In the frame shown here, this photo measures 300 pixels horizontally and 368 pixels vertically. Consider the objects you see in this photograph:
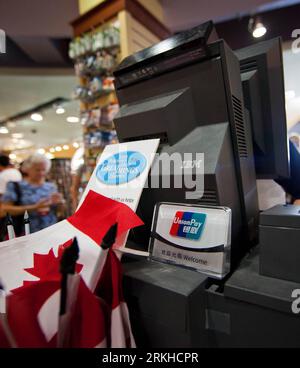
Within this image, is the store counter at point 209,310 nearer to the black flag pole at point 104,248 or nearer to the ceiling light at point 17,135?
the black flag pole at point 104,248

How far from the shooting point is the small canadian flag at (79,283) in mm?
380

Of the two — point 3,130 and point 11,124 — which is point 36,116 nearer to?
point 11,124

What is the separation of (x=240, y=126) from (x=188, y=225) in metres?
0.32

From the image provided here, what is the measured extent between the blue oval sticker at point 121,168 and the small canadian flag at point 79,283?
0.09 meters

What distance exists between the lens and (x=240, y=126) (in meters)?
0.69

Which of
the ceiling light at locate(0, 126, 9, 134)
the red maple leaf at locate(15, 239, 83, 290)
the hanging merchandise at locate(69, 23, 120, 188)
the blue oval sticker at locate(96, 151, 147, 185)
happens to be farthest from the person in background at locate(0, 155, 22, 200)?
the ceiling light at locate(0, 126, 9, 134)

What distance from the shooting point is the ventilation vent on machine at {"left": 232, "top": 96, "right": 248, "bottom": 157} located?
67 cm

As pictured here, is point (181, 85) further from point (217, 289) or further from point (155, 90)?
point (217, 289)

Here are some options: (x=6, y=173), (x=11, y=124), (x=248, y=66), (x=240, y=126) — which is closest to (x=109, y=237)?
(x=240, y=126)

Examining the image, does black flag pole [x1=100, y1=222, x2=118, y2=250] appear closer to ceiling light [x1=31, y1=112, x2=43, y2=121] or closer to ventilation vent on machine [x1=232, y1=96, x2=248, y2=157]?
ventilation vent on machine [x1=232, y1=96, x2=248, y2=157]

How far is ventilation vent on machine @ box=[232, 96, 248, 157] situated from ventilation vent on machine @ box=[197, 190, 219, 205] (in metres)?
0.17

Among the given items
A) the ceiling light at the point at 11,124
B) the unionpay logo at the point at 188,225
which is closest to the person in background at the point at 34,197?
the unionpay logo at the point at 188,225

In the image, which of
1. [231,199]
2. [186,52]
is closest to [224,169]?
[231,199]

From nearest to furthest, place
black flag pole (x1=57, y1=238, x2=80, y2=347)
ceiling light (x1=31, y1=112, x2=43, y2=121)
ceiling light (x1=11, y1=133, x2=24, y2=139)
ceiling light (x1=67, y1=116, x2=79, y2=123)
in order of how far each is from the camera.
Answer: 1. black flag pole (x1=57, y1=238, x2=80, y2=347)
2. ceiling light (x1=31, y1=112, x2=43, y2=121)
3. ceiling light (x1=67, y1=116, x2=79, y2=123)
4. ceiling light (x1=11, y1=133, x2=24, y2=139)
